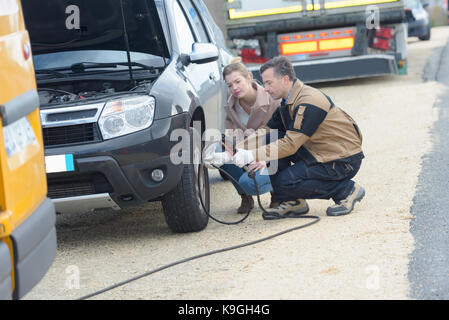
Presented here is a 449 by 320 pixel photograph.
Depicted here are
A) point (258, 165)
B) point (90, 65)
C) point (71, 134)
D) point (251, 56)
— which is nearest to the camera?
point (71, 134)

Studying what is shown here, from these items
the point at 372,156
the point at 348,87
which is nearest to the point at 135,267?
the point at 372,156

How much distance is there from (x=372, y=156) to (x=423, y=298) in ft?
14.3

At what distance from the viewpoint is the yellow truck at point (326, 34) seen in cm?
1405

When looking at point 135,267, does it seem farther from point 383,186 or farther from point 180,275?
point 383,186

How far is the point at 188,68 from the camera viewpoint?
612 cm

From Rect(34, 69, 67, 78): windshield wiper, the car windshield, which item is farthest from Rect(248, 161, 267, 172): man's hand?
Rect(34, 69, 67, 78): windshield wiper

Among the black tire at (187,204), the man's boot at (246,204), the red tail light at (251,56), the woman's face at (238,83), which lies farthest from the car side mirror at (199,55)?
the red tail light at (251,56)

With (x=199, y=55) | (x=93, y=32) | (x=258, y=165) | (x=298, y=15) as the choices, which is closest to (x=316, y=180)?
(x=258, y=165)

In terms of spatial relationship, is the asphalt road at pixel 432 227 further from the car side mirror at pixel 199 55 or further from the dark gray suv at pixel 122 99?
the car side mirror at pixel 199 55

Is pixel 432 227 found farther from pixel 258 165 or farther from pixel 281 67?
pixel 281 67

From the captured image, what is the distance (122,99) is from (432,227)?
2222 mm

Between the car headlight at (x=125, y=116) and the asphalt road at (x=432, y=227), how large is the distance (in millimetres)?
1899

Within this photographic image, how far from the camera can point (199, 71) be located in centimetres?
639

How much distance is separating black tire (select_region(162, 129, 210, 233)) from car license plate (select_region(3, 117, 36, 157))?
2.05m
